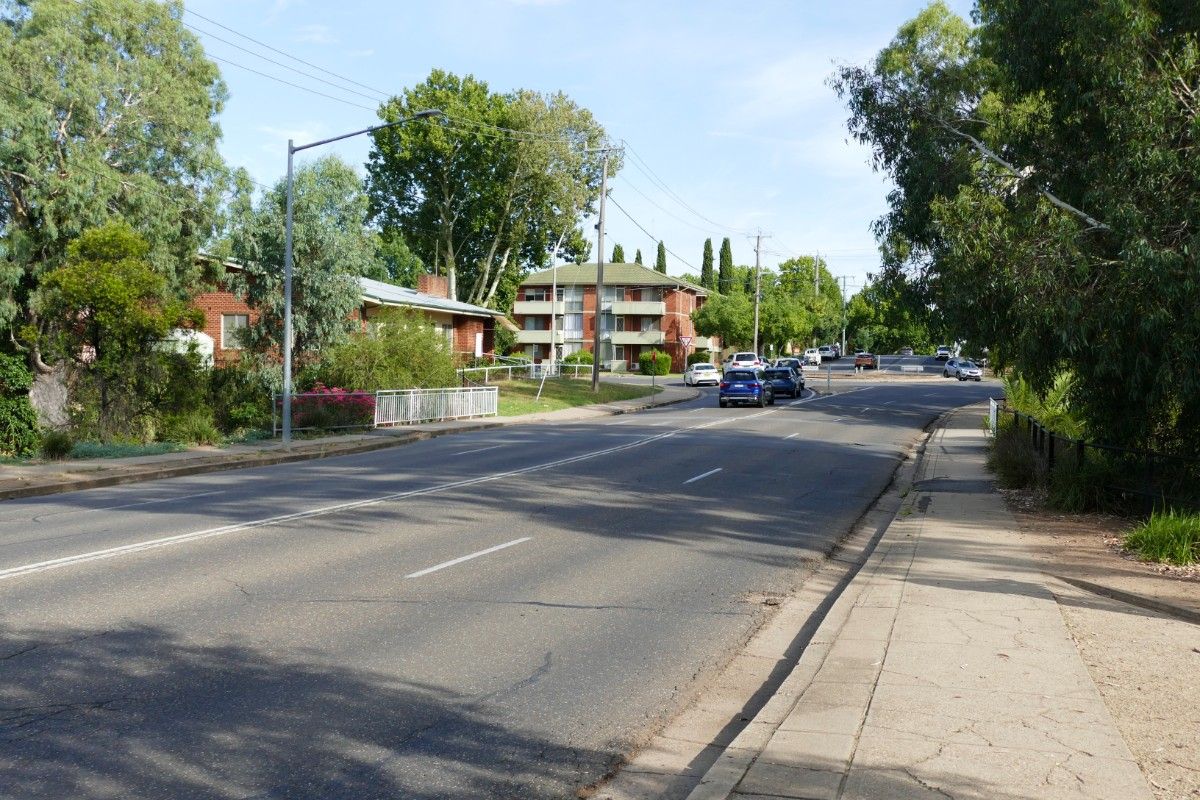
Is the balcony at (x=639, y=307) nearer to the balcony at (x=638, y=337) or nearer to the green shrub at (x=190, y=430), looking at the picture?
the balcony at (x=638, y=337)

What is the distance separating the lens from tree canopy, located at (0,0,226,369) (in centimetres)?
3084

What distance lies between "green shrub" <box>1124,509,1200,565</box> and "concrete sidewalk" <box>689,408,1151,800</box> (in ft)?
4.88

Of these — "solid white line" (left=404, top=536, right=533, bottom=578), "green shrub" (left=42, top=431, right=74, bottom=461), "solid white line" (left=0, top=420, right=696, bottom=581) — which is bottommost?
"solid white line" (left=404, top=536, right=533, bottom=578)

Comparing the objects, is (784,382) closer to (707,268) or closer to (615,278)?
(615,278)

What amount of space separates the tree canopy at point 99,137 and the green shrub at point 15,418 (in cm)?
112

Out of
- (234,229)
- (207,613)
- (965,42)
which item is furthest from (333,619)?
(965,42)

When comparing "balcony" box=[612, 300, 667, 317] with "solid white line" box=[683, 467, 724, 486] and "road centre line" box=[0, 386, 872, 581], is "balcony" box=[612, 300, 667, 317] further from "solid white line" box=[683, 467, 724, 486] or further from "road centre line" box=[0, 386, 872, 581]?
"solid white line" box=[683, 467, 724, 486]

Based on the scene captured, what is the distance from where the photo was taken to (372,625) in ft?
26.9

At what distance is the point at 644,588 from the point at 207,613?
384 centimetres

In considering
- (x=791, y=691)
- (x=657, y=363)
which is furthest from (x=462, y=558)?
(x=657, y=363)

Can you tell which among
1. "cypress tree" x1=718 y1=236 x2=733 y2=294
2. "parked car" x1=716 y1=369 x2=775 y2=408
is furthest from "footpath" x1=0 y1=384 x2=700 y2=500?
"cypress tree" x1=718 y1=236 x2=733 y2=294

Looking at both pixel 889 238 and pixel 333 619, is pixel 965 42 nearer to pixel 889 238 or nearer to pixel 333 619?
pixel 889 238

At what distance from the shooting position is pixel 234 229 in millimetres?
34094

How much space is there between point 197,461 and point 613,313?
235 ft
